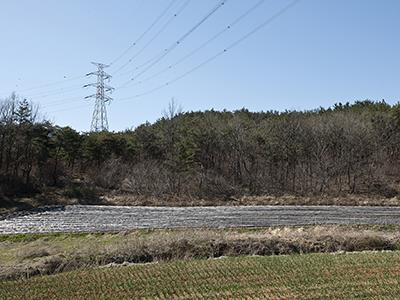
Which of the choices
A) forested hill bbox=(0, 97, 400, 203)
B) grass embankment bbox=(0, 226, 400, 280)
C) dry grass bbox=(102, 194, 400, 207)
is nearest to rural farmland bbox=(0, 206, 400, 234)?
dry grass bbox=(102, 194, 400, 207)

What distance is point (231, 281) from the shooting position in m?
15.3

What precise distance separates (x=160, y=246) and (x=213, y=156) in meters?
30.7

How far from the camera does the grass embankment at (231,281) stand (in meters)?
13.8

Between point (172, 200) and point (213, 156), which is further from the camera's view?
point (213, 156)

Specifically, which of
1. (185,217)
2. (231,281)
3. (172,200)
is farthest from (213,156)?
(231,281)

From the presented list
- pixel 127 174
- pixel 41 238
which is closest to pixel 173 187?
pixel 127 174

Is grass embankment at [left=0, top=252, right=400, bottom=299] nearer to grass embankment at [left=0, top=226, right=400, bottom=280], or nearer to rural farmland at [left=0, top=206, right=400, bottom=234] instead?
grass embankment at [left=0, top=226, right=400, bottom=280]

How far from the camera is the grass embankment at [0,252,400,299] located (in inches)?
545

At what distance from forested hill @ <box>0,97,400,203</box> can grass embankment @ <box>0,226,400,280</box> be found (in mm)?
16242

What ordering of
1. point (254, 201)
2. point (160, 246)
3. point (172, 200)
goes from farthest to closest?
point (172, 200) → point (254, 201) → point (160, 246)

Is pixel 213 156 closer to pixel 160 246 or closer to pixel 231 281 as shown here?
pixel 160 246

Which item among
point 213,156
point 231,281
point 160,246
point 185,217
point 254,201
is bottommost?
point 231,281

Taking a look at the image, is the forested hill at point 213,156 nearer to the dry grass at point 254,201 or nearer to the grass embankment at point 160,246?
the dry grass at point 254,201

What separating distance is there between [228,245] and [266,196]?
20.3 meters
